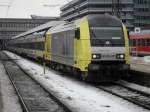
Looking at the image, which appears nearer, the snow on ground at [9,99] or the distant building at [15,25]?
the snow on ground at [9,99]

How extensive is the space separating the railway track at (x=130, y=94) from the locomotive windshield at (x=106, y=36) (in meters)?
1.87

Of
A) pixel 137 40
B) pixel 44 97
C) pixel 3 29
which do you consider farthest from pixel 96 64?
pixel 3 29

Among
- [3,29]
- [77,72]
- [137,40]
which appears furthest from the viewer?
[3,29]

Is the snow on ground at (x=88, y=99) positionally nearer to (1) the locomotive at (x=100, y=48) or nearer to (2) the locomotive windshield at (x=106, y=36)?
(1) the locomotive at (x=100, y=48)

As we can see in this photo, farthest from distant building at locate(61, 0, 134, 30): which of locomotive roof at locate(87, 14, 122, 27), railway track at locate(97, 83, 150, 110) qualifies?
railway track at locate(97, 83, 150, 110)

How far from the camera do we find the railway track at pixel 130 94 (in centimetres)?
1600

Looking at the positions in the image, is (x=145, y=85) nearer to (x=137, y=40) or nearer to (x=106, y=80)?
(x=106, y=80)

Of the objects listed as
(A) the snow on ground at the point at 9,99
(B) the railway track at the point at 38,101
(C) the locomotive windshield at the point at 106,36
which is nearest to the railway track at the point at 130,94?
(C) the locomotive windshield at the point at 106,36

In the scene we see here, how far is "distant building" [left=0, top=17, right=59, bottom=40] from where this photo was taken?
173 m

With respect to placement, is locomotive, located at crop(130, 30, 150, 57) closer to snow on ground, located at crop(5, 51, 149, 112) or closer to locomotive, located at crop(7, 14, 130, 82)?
locomotive, located at crop(7, 14, 130, 82)

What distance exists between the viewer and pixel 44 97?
18000 millimetres

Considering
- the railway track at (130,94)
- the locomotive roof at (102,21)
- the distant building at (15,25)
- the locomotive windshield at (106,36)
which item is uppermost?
the distant building at (15,25)

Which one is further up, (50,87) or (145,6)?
(145,6)

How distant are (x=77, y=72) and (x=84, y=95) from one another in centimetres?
488
